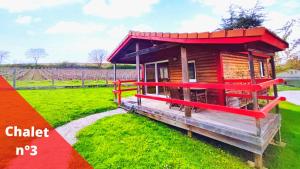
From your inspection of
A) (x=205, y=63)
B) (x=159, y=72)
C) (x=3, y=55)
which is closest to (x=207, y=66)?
(x=205, y=63)

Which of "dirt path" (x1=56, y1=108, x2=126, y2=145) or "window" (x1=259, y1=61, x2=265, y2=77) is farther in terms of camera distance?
"window" (x1=259, y1=61, x2=265, y2=77)

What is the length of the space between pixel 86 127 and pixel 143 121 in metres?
2.04

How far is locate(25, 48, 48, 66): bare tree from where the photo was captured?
3105 inches

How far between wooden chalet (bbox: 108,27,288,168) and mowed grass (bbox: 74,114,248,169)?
0.47 m

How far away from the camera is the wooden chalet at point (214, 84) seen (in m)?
4.25

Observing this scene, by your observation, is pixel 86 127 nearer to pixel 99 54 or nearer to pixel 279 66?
pixel 279 66

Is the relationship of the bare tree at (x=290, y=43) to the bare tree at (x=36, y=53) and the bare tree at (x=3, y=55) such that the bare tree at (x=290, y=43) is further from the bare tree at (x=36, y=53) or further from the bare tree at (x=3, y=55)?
the bare tree at (x=3, y=55)

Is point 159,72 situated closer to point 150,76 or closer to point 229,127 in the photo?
point 150,76

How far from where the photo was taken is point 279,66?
2773 cm

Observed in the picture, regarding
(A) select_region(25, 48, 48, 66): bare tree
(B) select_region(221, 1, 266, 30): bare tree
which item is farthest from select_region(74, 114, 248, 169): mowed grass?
(A) select_region(25, 48, 48, 66): bare tree

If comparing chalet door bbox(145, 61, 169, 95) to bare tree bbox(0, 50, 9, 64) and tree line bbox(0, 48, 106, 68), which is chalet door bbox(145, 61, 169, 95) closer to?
tree line bbox(0, 48, 106, 68)

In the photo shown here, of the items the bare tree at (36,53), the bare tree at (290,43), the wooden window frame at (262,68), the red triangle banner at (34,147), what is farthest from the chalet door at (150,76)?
the bare tree at (36,53)

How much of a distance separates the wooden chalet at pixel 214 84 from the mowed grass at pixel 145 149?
18.6 inches

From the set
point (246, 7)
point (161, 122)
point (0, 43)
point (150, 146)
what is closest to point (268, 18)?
point (246, 7)
